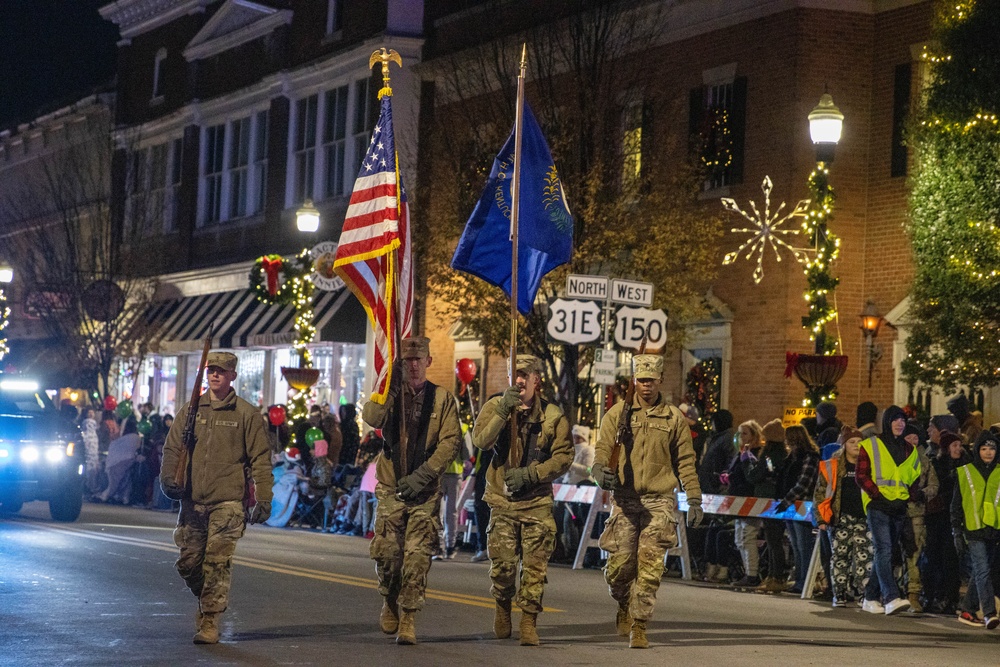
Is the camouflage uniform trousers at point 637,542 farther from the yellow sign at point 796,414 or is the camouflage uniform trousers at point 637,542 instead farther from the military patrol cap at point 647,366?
the yellow sign at point 796,414

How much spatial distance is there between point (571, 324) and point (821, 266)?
15.0ft

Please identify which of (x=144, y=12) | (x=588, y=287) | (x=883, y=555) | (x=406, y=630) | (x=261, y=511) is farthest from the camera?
(x=144, y=12)

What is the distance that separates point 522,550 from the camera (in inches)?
470

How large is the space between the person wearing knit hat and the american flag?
237 inches

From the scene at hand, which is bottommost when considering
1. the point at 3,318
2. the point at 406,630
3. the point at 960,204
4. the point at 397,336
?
the point at 406,630

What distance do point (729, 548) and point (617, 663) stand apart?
312 inches

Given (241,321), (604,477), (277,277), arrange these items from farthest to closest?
(241,321), (277,277), (604,477)

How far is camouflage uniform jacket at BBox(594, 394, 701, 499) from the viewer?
1211 centimetres

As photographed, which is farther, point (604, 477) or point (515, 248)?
point (515, 248)

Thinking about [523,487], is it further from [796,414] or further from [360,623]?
[796,414]

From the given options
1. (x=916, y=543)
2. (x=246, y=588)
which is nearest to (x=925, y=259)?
(x=916, y=543)

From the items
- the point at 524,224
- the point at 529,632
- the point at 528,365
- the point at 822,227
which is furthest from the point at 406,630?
the point at 822,227

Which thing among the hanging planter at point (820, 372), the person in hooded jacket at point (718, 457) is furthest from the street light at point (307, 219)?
the person in hooded jacket at point (718, 457)

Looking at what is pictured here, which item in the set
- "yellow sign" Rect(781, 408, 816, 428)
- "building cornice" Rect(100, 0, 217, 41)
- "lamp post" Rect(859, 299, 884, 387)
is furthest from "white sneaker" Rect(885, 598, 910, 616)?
"building cornice" Rect(100, 0, 217, 41)
